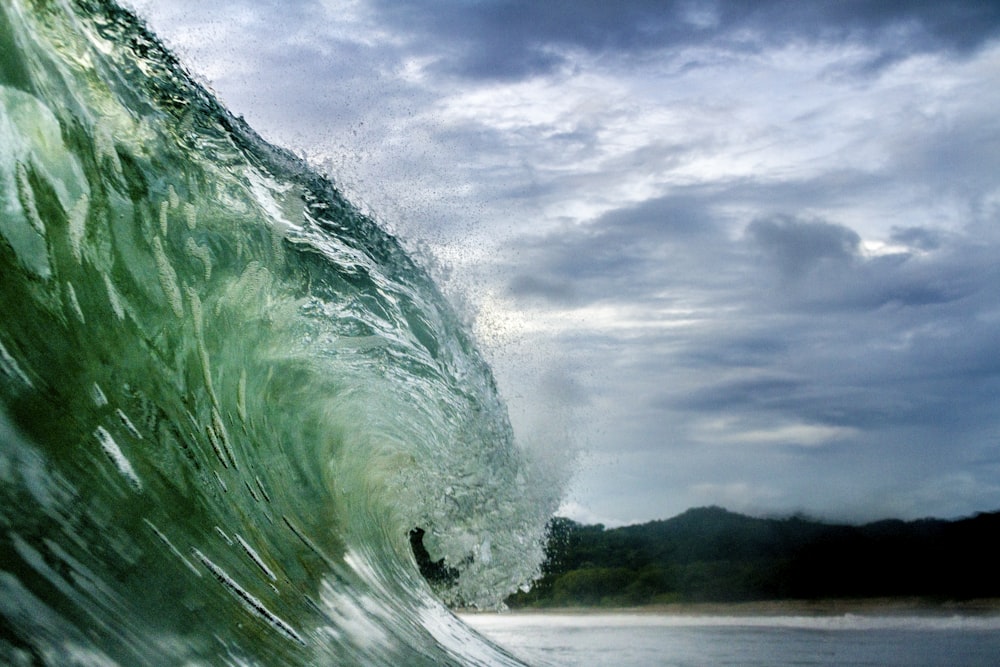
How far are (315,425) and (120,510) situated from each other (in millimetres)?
3286

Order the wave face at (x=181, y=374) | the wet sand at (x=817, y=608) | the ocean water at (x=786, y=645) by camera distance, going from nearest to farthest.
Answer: the wave face at (x=181, y=374), the ocean water at (x=786, y=645), the wet sand at (x=817, y=608)

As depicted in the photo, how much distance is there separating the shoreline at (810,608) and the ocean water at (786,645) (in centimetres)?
189

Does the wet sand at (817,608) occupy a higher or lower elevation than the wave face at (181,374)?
lower

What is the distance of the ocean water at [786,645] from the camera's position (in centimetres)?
776

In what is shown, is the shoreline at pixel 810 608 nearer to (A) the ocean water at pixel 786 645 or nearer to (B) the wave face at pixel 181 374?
(A) the ocean water at pixel 786 645

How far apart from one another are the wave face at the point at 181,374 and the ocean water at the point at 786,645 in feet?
7.58

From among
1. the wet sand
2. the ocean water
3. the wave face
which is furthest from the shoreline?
the wave face

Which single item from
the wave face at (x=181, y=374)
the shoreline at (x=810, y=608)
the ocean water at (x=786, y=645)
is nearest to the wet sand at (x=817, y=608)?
the shoreline at (x=810, y=608)

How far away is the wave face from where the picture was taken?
7.29 ft

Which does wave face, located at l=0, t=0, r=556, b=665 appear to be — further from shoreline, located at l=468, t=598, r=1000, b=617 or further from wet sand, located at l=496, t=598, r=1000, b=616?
wet sand, located at l=496, t=598, r=1000, b=616

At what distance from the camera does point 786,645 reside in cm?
1013

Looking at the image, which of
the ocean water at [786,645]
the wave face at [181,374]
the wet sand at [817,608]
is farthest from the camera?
the wet sand at [817,608]

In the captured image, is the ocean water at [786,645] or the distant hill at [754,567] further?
the distant hill at [754,567]

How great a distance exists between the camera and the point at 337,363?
581 centimetres
